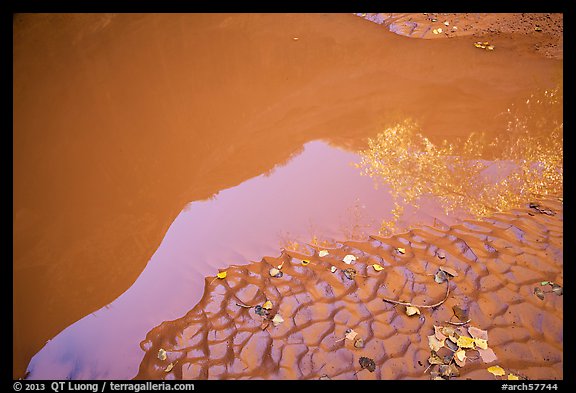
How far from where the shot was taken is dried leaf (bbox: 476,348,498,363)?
159 centimetres

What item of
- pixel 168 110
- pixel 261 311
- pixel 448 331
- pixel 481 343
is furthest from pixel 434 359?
pixel 168 110

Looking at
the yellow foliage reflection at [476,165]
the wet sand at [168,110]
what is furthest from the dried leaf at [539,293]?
the wet sand at [168,110]

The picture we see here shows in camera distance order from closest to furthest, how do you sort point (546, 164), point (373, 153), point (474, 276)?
point (474, 276) → point (546, 164) → point (373, 153)

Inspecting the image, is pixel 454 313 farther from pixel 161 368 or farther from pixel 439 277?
pixel 161 368

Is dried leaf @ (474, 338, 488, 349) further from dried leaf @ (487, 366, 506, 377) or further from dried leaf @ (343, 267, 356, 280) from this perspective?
dried leaf @ (343, 267, 356, 280)

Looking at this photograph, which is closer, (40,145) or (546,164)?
(546,164)

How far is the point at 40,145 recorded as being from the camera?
3281 mm

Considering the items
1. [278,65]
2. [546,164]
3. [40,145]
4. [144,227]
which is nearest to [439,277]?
[546,164]

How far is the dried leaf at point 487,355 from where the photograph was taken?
5.22ft

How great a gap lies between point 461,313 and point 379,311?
0.47 m

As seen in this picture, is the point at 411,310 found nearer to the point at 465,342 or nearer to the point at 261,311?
the point at 465,342

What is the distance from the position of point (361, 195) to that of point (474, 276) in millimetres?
1015

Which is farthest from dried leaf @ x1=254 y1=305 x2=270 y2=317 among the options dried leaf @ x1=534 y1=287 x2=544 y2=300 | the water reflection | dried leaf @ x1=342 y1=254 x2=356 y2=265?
dried leaf @ x1=534 y1=287 x2=544 y2=300

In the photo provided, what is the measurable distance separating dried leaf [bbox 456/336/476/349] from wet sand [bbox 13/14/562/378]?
1.69 metres
